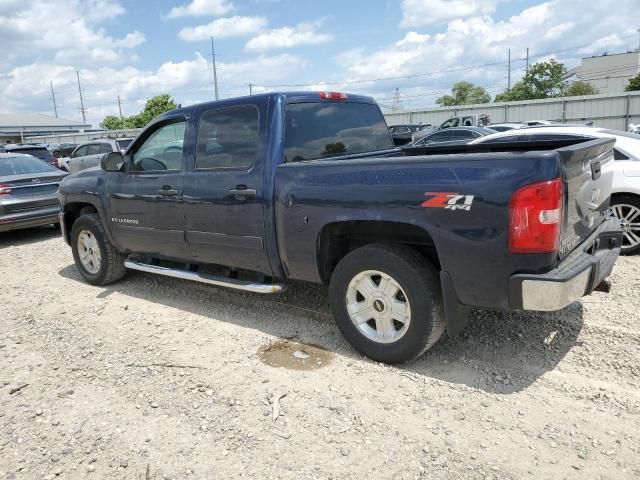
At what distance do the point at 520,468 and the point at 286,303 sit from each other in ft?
9.31

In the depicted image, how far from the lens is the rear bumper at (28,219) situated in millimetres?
8828

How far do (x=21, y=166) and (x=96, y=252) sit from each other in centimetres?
543

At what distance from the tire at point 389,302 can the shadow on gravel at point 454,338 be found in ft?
0.73

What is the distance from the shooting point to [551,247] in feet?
9.62

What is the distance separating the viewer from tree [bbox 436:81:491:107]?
82.9 m

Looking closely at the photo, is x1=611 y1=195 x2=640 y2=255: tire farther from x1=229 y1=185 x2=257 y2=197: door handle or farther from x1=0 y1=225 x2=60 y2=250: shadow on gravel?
x1=0 y1=225 x2=60 y2=250: shadow on gravel

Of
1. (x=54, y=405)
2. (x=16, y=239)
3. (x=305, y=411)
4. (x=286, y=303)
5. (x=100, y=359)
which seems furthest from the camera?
(x=16, y=239)

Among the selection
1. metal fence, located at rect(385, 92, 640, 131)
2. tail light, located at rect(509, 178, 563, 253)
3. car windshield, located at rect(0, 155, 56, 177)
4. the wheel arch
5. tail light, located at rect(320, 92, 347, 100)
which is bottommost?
the wheel arch

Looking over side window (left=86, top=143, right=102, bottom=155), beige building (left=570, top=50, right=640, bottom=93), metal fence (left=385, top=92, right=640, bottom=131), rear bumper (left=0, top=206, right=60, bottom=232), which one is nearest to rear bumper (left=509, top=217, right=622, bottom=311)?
rear bumper (left=0, top=206, right=60, bottom=232)

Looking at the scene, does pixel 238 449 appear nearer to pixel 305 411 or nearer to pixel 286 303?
pixel 305 411

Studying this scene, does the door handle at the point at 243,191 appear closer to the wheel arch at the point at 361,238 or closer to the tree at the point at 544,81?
the wheel arch at the point at 361,238

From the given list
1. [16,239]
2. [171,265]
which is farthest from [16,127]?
[171,265]

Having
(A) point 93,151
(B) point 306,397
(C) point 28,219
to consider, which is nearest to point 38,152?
(A) point 93,151

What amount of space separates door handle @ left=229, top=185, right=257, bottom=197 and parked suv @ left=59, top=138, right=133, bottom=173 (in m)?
12.3
